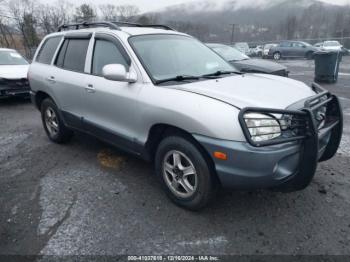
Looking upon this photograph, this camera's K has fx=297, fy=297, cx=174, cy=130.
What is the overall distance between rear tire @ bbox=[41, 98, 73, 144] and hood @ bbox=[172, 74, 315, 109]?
2.63 m

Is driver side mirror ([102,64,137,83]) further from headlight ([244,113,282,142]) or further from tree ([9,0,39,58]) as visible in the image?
tree ([9,0,39,58])

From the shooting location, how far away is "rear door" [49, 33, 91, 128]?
4.00 metres

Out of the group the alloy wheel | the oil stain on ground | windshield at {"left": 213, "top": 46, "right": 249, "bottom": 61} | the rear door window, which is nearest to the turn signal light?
the alloy wheel

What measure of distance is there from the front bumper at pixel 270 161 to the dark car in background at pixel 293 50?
2443 centimetres

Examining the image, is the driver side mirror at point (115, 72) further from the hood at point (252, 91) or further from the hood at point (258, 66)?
the hood at point (258, 66)

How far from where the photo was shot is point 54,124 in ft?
16.2

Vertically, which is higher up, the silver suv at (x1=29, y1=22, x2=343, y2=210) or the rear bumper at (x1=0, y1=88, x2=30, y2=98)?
the silver suv at (x1=29, y1=22, x2=343, y2=210)

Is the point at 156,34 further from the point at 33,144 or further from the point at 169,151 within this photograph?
the point at 33,144

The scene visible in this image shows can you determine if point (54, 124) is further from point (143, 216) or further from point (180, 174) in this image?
point (180, 174)

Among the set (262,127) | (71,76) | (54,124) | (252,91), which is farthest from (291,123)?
(54,124)

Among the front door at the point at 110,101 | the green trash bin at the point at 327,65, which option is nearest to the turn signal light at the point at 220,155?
the front door at the point at 110,101

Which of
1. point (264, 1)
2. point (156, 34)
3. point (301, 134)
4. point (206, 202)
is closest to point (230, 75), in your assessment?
point (156, 34)

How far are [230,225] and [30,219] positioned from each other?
6.56 ft

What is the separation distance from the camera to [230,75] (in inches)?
140
